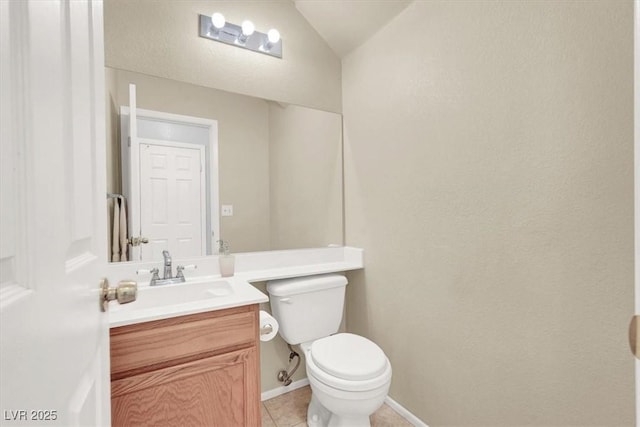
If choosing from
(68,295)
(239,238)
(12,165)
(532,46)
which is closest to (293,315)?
(239,238)

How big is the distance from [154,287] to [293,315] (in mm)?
732

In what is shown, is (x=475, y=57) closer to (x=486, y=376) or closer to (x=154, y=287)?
(x=486, y=376)

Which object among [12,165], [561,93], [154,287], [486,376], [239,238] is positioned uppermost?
[561,93]

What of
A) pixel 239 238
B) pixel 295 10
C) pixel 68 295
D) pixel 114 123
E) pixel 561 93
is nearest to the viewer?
pixel 68 295

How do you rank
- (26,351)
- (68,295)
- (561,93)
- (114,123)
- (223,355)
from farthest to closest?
(114,123) → (223,355) → (561,93) → (68,295) → (26,351)

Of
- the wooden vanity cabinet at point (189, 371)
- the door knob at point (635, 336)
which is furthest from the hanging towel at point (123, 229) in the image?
the door knob at point (635, 336)

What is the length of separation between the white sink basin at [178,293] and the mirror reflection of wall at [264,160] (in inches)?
14.1

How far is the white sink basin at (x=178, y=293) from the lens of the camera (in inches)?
48.7

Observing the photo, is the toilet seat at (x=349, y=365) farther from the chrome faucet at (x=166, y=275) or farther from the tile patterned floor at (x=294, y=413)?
the chrome faucet at (x=166, y=275)

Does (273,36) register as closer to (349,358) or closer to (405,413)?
(349,358)

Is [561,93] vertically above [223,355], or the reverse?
[561,93]

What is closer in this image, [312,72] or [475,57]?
[475,57]

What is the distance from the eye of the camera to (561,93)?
1.01 metres

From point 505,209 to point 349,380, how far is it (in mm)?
971
